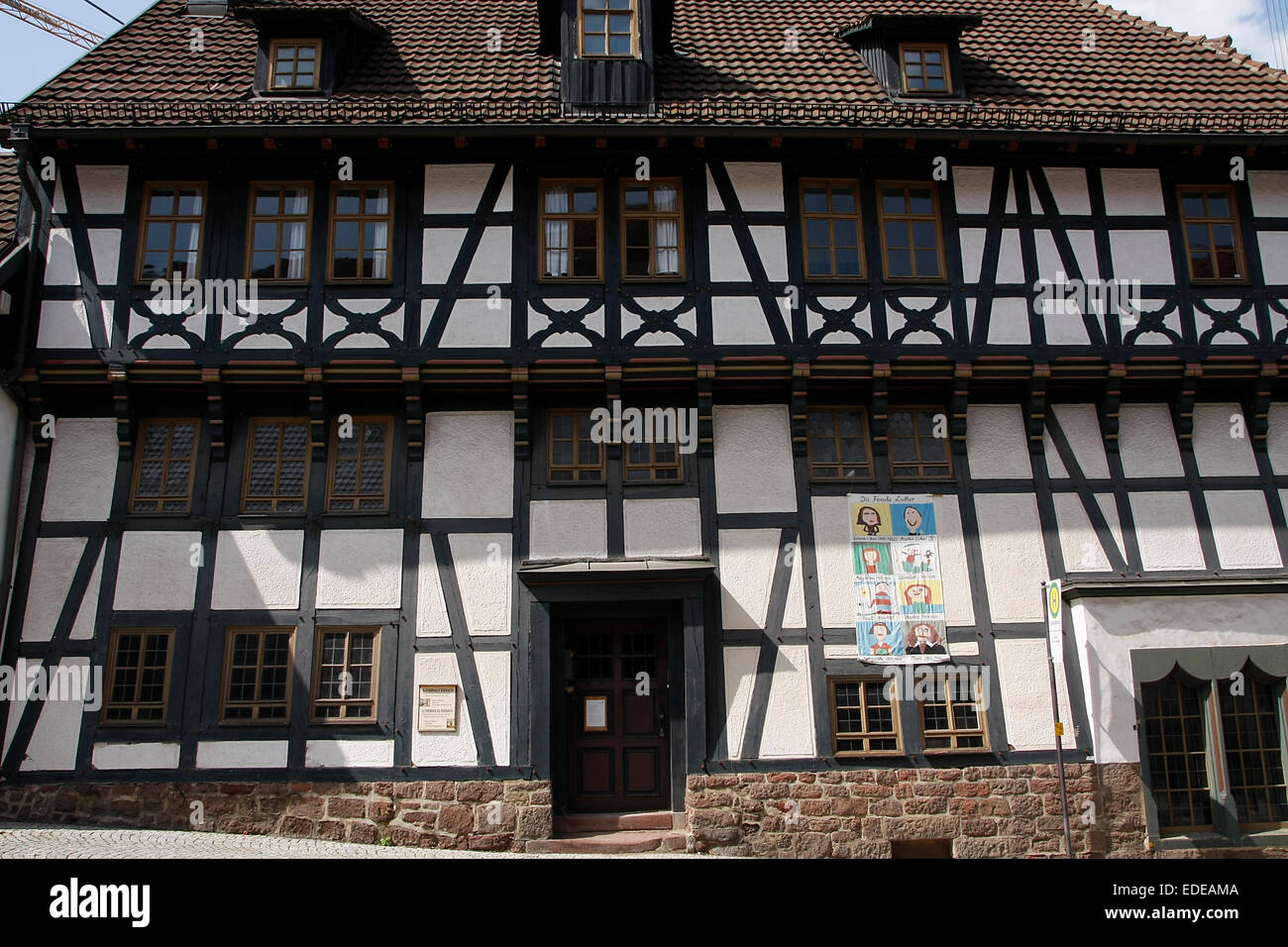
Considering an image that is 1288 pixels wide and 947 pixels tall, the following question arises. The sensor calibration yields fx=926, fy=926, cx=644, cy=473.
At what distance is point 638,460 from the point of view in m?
12.7

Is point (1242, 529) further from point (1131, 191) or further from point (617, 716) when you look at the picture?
point (617, 716)

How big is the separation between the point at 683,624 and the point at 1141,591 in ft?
19.7

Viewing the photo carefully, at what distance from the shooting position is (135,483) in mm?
12430

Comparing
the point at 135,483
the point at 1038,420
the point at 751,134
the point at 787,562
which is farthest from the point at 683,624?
the point at 135,483

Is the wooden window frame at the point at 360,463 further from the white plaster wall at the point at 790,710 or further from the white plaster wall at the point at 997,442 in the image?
the white plaster wall at the point at 997,442

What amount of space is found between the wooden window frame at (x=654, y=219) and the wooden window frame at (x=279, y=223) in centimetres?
330

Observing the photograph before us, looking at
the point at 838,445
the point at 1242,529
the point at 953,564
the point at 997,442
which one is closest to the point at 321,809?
the point at 838,445

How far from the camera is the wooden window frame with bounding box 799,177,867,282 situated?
512 inches

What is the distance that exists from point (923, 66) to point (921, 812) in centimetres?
1098

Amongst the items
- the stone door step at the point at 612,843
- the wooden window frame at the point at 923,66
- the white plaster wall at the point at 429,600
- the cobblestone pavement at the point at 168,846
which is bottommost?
the stone door step at the point at 612,843

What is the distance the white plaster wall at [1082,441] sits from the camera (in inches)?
509

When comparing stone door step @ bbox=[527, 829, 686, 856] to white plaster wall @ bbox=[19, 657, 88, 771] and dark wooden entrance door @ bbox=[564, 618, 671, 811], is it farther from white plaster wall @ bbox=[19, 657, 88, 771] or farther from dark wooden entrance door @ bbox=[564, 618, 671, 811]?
white plaster wall @ bbox=[19, 657, 88, 771]

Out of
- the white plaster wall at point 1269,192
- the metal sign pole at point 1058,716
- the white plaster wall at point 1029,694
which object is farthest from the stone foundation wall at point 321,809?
the white plaster wall at point 1269,192

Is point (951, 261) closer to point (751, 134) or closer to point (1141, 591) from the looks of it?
point (751, 134)
